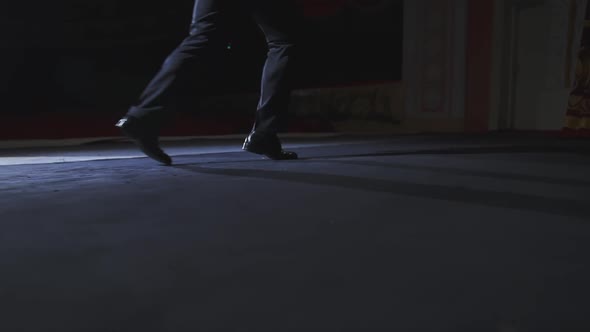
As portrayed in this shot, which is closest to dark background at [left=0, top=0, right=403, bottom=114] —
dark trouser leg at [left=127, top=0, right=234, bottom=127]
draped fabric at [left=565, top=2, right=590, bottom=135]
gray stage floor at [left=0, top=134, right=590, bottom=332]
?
draped fabric at [left=565, top=2, right=590, bottom=135]

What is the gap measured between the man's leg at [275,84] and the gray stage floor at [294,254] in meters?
0.44

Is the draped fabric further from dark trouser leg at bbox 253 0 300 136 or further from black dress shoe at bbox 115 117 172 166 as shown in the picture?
black dress shoe at bbox 115 117 172 166

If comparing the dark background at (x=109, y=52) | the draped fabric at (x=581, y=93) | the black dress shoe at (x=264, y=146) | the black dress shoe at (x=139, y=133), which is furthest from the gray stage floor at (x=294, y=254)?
the dark background at (x=109, y=52)

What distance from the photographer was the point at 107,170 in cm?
132

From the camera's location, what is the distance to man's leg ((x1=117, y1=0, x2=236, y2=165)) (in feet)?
4.43

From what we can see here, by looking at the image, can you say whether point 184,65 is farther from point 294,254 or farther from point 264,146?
point 294,254

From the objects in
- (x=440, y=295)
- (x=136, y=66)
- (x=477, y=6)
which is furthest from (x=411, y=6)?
(x=440, y=295)

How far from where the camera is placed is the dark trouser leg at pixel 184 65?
4.45ft

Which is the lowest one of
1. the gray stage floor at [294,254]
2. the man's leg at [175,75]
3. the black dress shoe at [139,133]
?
the gray stage floor at [294,254]

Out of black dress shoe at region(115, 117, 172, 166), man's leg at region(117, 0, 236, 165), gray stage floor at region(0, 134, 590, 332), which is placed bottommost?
gray stage floor at region(0, 134, 590, 332)

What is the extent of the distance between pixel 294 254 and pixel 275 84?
1.06 metres

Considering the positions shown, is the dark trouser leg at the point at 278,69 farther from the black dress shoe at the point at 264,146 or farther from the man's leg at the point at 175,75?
the man's leg at the point at 175,75

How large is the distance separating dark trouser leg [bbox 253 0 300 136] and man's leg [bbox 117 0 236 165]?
6.7 inches

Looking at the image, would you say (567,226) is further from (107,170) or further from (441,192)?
(107,170)
